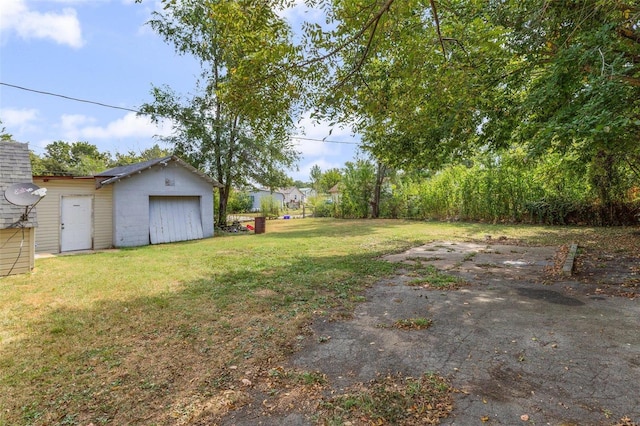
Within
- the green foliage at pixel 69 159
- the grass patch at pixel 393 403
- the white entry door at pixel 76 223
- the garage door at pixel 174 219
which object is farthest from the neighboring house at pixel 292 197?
the grass patch at pixel 393 403

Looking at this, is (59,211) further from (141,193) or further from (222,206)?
(222,206)

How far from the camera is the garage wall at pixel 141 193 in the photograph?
10781 millimetres

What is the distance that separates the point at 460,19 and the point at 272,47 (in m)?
4.05

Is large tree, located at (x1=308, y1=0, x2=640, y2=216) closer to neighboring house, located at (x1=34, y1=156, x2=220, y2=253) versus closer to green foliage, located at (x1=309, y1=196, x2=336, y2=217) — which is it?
neighboring house, located at (x1=34, y1=156, x2=220, y2=253)

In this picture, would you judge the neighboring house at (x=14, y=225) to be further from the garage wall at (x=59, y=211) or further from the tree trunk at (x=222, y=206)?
the tree trunk at (x=222, y=206)

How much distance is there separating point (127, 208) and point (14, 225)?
15.9 ft

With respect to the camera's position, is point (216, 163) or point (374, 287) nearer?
point (374, 287)

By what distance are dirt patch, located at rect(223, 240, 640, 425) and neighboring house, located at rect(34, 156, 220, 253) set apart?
9700mm

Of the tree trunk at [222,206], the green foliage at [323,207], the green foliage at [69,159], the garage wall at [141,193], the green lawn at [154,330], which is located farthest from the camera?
the green foliage at [69,159]

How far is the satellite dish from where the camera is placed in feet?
19.7

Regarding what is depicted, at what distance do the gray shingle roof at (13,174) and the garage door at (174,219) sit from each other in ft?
15.8

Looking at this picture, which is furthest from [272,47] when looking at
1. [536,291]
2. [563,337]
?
[536,291]

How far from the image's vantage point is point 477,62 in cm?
580

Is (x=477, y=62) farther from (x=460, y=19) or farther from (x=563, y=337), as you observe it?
(x=563, y=337)
